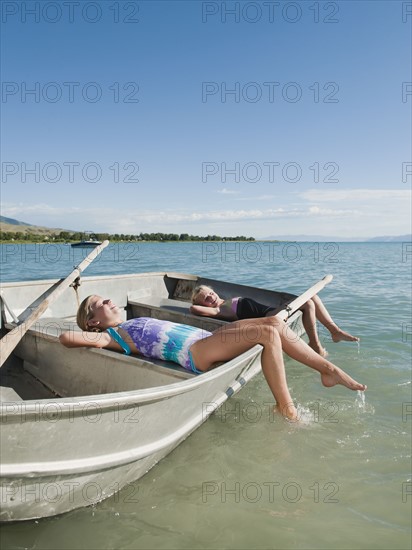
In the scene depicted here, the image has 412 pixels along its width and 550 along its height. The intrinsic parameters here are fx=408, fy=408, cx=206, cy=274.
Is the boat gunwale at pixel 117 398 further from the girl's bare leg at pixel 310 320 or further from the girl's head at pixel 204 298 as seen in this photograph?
the girl's bare leg at pixel 310 320

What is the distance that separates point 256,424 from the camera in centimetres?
437

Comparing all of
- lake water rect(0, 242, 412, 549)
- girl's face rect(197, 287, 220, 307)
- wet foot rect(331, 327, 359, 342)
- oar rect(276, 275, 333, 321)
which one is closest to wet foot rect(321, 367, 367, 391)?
lake water rect(0, 242, 412, 549)

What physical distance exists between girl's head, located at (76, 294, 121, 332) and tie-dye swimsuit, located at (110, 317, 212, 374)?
138 mm

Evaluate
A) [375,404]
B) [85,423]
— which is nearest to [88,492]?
[85,423]

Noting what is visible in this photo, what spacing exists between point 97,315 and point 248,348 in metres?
1.42

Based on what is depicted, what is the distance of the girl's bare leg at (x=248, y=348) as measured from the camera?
11.7ft

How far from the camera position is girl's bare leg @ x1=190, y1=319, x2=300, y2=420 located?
3.57m

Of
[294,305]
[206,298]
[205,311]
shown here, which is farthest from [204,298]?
[294,305]

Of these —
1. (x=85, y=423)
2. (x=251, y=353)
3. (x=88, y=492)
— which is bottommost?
(x=88, y=492)

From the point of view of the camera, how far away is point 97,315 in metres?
3.78

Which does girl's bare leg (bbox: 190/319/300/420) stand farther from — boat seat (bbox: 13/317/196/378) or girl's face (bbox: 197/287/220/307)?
girl's face (bbox: 197/287/220/307)

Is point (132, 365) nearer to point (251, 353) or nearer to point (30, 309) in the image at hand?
point (251, 353)

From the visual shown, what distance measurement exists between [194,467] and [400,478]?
1776 mm

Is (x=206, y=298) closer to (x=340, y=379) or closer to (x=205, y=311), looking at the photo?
(x=205, y=311)
